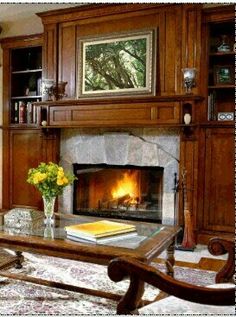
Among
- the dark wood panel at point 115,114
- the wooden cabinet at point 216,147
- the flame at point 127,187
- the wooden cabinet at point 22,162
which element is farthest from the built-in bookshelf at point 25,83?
the wooden cabinet at point 216,147

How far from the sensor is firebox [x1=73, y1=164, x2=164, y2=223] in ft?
13.2

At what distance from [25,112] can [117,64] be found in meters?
1.50

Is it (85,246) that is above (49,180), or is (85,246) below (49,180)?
below

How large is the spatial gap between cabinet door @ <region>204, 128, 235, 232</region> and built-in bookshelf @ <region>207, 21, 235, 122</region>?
0.21m

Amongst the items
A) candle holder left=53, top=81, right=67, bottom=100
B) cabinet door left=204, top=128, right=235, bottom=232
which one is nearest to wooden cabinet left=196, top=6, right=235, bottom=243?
cabinet door left=204, top=128, right=235, bottom=232

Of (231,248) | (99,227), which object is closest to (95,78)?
(99,227)

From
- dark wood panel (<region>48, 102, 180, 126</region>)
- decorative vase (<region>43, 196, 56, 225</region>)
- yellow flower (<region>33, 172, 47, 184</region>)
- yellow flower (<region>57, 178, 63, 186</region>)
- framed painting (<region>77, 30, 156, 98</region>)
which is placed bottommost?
decorative vase (<region>43, 196, 56, 225</region>)

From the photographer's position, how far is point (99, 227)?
2.10 metres

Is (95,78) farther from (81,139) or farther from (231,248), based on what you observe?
(231,248)

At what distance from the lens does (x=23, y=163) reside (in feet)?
14.9

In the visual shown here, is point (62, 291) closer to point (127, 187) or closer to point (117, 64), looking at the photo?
point (127, 187)

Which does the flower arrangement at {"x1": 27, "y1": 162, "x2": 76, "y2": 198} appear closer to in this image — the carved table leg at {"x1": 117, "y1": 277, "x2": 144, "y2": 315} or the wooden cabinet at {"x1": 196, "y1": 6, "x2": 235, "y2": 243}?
the carved table leg at {"x1": 117, "y1": 277, "x2": 144, "y2": 315}

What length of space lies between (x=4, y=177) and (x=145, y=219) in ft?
6.70

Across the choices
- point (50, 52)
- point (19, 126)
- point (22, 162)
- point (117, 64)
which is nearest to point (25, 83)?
point (19, 126)
